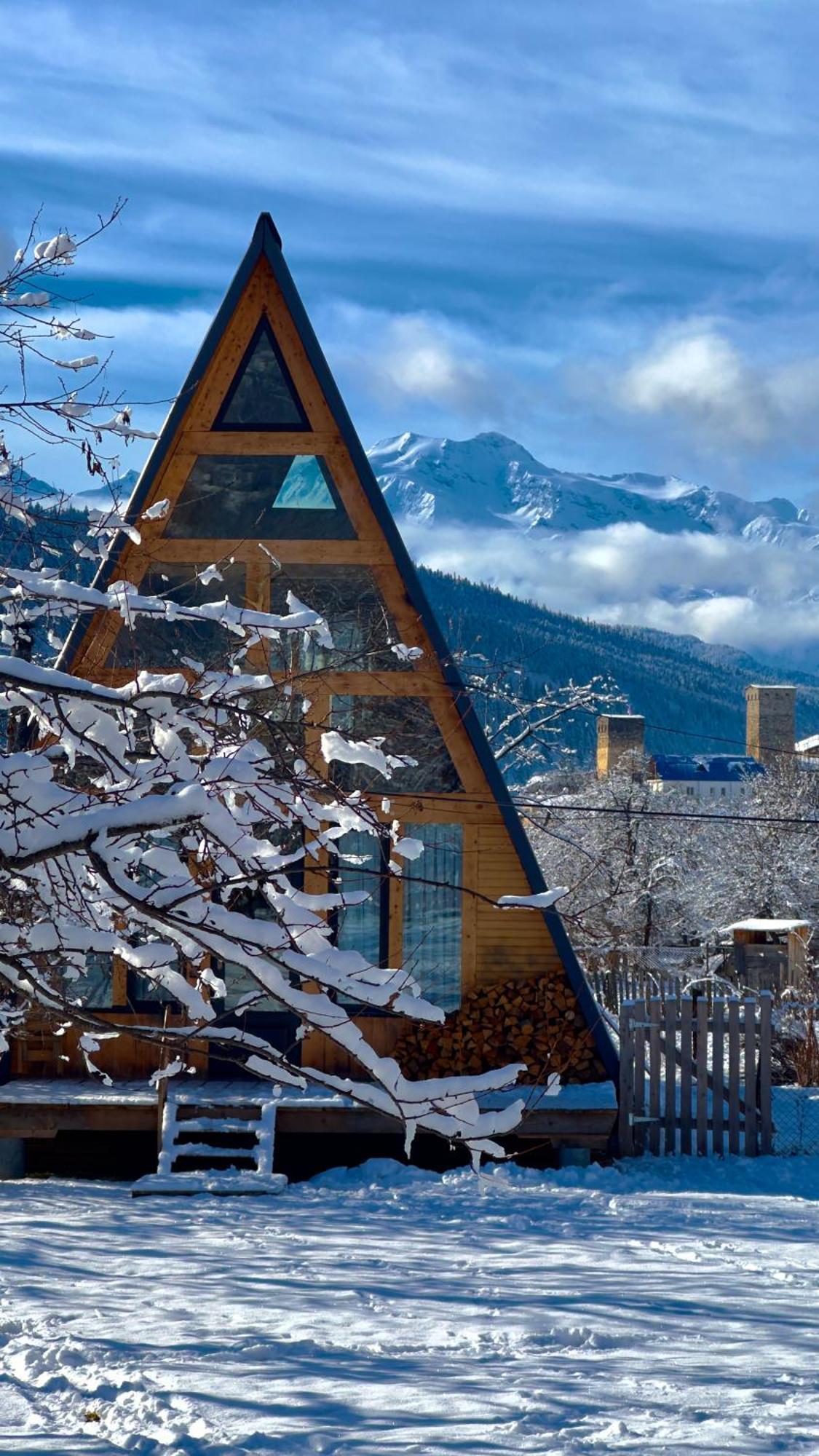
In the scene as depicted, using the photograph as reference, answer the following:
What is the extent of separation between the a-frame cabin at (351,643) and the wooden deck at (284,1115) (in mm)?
588

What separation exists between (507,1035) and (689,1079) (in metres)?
1.71

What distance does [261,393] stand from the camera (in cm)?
1308

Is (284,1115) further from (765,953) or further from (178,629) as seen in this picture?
(765,953)

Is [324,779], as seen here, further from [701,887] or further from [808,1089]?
[701,887]

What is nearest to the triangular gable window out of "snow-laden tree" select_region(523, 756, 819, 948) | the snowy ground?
the snowy ground

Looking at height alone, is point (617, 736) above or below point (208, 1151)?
above

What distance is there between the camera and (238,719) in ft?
17.4

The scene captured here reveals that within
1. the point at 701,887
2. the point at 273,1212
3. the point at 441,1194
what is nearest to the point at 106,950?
the point at 273,1212

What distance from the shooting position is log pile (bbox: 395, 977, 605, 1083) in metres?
12.6

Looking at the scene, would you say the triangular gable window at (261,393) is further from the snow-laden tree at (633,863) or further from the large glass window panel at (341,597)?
the snow-laden tree at (633,863)

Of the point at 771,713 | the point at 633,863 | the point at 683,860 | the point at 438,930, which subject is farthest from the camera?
the point at 771,713

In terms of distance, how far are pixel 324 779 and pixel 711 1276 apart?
4785 millimetres

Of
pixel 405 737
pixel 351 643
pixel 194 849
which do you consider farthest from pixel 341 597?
pixel 194 849

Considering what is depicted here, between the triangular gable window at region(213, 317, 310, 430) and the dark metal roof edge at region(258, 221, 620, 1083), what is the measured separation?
33 centimetres
